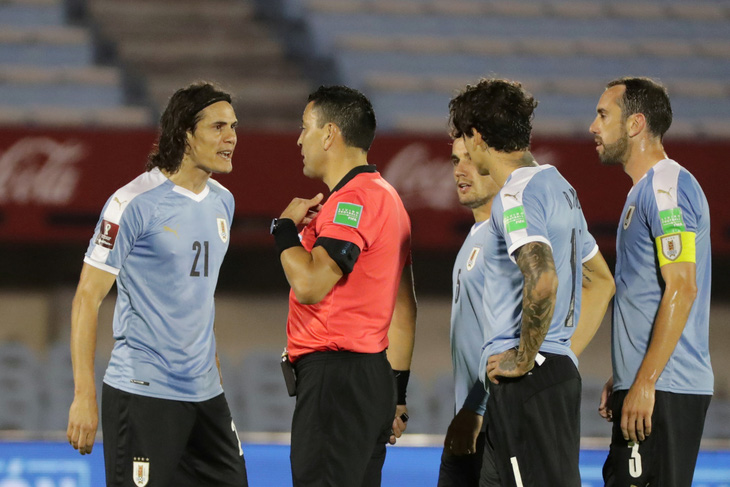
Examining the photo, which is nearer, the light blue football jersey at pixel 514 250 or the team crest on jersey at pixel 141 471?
the light blue football jersey at pixel 514 250

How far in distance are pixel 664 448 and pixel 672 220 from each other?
75 cm

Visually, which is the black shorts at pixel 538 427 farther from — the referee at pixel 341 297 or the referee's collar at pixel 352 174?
the referee's collar at pixel 352 174

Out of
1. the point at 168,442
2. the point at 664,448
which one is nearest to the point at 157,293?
the point at 168,442

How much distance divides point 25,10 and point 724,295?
8208 millimetres

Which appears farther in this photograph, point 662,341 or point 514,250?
point 662,341

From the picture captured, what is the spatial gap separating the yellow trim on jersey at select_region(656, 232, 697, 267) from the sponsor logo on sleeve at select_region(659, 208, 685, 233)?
17mm

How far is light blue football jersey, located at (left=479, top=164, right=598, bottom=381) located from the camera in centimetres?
290

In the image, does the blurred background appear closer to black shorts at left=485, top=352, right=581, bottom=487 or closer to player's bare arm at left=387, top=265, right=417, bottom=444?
player's bare arm at left=387, top=265, right=417, bottom=444

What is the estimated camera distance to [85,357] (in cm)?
316

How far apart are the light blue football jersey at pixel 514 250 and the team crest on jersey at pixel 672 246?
0.34 meters

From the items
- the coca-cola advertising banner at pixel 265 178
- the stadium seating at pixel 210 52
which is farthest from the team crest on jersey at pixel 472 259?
the stadium seating at pixel 210 52

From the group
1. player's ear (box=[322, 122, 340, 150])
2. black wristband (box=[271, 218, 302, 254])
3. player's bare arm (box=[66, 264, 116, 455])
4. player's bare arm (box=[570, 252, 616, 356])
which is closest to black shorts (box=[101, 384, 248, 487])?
player's bare arm (box=[66, 264, 116, 455])

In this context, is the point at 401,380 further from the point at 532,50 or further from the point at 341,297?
the point at 532,50

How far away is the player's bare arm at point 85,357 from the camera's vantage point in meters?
3.10
